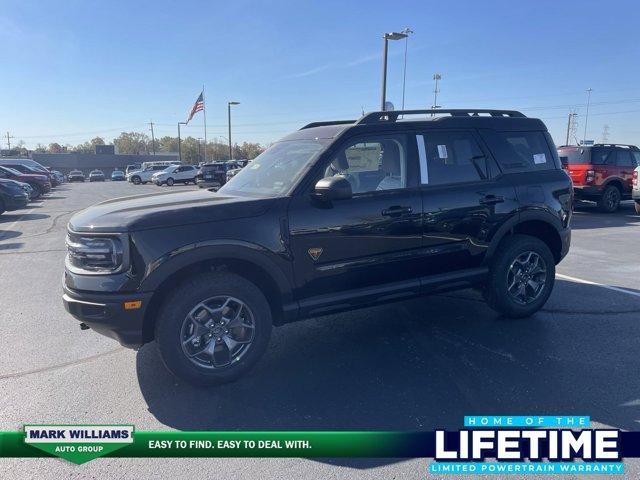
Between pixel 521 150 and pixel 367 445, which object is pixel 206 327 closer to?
pixel 367 445

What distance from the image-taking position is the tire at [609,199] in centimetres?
1379

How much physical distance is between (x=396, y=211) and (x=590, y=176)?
1200 cm

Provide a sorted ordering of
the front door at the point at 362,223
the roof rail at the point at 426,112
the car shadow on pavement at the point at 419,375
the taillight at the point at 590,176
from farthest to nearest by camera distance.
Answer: the taillight at the point at 590,176
the roof rail at the point at 426,112
the front door at the point at 362,223
the car shadow on pavement at the point at 419,375

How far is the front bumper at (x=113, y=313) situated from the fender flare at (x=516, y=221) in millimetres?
3314

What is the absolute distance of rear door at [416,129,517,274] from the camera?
4273 millimetres

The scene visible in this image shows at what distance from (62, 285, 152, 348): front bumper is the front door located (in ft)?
4.04

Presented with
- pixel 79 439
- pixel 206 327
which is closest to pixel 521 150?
pixel 206 327

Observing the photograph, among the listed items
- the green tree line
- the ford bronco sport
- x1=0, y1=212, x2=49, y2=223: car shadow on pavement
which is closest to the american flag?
x1=0, y1=212, x2=49, y2=223: car shadow on pavement

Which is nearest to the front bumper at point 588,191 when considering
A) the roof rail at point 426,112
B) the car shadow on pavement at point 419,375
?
the car shadow on pavement at point 419,375

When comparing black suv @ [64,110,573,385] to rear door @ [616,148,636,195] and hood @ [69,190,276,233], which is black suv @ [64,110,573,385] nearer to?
hood @ [69,190,276,233]

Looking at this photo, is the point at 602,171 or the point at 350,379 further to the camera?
the point at 602,171

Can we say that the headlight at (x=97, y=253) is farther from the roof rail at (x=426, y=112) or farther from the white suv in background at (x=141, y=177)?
the white suv in background at (x=141, y=177)

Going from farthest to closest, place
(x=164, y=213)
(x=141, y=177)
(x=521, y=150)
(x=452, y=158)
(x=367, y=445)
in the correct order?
(x=141, y=177)
(x=521, y=150)
(x=452, y=158)
(x=164, y=213)
(x=367, y=445)

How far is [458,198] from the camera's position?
14.3 ft
